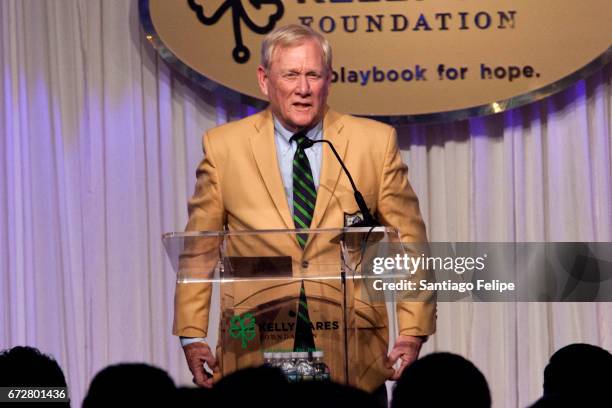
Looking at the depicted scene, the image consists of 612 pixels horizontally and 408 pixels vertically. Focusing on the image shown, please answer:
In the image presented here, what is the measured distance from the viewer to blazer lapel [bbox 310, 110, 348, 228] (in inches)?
143

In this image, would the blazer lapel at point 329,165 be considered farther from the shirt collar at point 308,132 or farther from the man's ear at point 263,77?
the man's ear at point 263,77

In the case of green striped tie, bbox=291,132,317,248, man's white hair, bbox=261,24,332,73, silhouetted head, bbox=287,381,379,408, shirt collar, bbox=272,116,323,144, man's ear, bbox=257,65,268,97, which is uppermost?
man's white hair, bbox=261,24,332,73

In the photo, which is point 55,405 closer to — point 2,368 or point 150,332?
point 2,368

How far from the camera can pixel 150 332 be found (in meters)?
5.36

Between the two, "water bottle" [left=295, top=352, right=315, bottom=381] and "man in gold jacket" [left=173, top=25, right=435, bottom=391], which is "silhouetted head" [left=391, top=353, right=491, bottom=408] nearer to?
"water bottle" [left=295, top=352, right=315, bottom=381]

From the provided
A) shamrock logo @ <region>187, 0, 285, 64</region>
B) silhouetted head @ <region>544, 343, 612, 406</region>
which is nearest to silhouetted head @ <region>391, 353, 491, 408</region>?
silhouetted head @ <region>544, 343, 612, 406</region>

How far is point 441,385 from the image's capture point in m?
2.45

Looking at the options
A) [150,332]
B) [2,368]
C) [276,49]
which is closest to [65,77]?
[150,332]

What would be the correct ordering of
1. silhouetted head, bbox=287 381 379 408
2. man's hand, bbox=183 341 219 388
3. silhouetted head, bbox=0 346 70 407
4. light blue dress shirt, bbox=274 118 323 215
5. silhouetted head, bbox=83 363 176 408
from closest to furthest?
silhouetted head, bbox=287 381 379 408 → silhouetted head, bbox=83 363 176 408 → silhouetted head, bbox=0 346 70 407 → man's hand, bbox=183 341 219 388 → light blue dress shirt, bbox=274 118 323 215

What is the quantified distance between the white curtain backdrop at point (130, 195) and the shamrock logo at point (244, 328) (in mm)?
2317

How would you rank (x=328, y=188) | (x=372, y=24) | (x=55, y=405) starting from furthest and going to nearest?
(x=372, y=24), (x=328, y=188), (x=55, y=405)

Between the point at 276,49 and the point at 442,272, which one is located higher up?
the point at 276,49

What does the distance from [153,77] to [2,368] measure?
2843 mm

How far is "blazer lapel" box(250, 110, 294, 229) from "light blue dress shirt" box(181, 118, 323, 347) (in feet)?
0.08
